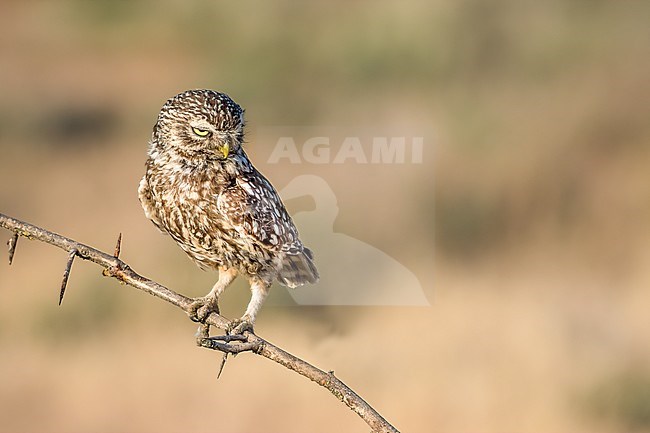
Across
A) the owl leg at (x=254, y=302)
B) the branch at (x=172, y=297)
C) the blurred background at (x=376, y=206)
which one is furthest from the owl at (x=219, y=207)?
the blurred background at (x=376, y=206)

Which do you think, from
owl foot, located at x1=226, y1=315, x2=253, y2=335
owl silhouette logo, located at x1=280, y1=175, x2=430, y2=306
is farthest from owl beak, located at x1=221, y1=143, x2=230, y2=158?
owl silhouette logo, located at x1=280, y1=175, x2=430, y2=306

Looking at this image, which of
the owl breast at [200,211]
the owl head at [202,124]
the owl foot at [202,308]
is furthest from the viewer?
the owl foot at [202,308]

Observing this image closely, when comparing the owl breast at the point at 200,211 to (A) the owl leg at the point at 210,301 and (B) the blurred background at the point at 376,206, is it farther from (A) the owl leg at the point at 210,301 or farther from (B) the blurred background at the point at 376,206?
(B) the blurred background at the point at 376,206

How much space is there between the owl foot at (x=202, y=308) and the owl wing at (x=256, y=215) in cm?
26

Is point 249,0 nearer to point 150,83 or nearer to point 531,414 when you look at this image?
point 150,83

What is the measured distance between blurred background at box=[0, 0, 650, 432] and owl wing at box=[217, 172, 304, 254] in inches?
125

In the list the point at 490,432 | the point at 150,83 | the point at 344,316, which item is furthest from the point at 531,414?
the point at 150,83

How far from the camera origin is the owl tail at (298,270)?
11.0ft

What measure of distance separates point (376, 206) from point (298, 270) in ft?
27.9

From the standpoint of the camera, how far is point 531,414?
9758mm

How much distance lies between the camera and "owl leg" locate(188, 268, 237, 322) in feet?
10.8

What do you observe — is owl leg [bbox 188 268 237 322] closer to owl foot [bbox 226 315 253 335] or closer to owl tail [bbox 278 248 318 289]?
owl foot [bbox 226 315 253 335]

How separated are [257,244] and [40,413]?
→ 23.4 ft

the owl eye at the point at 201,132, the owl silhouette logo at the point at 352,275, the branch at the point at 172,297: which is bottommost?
the branch at the point at 172,297
